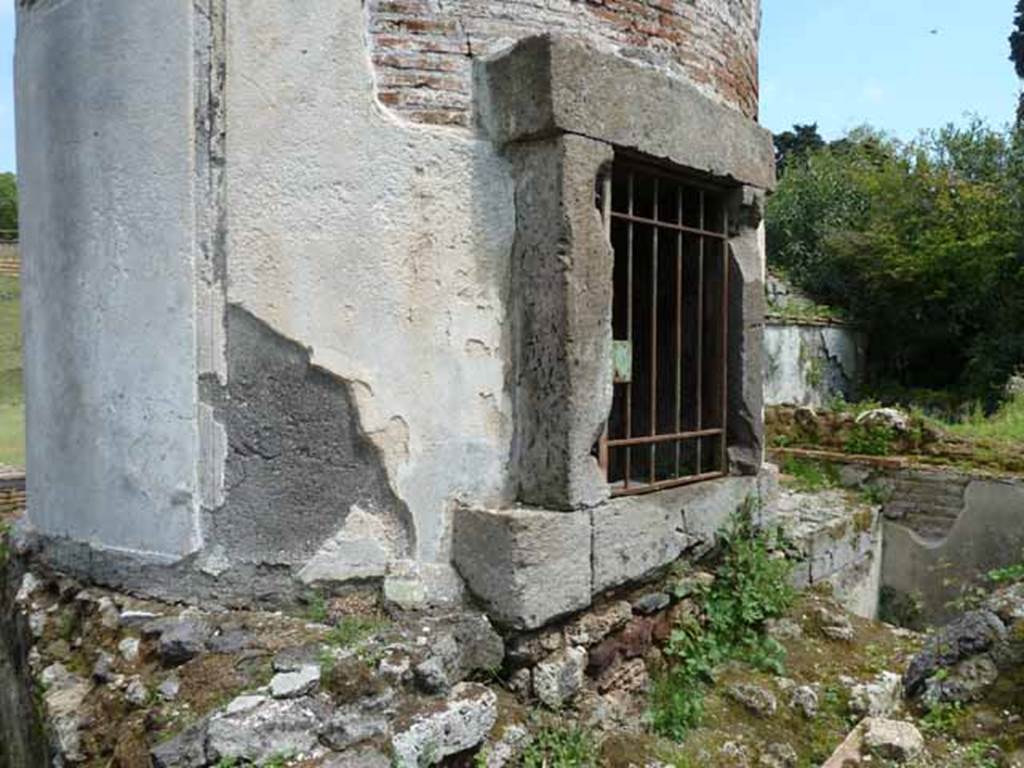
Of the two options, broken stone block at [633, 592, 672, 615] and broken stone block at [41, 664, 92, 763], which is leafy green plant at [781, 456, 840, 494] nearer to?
broken stone block at [633, 592, 672, 615]

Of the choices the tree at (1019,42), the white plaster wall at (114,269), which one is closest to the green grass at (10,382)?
the white plaster wall at (114,269)

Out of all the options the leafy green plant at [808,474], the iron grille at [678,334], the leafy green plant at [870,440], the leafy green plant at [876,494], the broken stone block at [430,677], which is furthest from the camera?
the leafy green plant at [870,440]

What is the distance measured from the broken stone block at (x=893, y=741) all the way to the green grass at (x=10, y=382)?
1204cm

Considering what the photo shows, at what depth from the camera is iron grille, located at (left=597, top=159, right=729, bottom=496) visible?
13.5 feet

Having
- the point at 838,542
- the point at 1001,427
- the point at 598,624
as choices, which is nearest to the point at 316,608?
the point at 598,624

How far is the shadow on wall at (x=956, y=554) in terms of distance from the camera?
676cm

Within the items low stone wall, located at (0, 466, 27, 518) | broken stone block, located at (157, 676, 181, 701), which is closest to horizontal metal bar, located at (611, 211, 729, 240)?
broken stone block, located at (157, 676, 181, 701)

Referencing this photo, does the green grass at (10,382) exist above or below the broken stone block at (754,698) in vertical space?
above

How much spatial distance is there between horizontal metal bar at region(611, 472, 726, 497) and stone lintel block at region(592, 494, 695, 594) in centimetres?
6

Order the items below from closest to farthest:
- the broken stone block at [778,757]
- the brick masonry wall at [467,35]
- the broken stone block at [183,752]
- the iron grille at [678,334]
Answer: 1. the broken stone block at [183,752]
2. the brick masonry wall at [467,35]
3. the broken stone block at [778,757]
4. the iron grille at [678,334]

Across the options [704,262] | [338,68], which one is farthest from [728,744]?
[338,68]

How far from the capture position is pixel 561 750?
2.89m

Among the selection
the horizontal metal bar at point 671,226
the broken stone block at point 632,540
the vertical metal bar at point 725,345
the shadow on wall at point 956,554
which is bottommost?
the shadow on wall at point 956,554

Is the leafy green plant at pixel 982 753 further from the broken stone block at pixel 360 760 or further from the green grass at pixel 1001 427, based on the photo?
the green grass at pixel 1001 427
